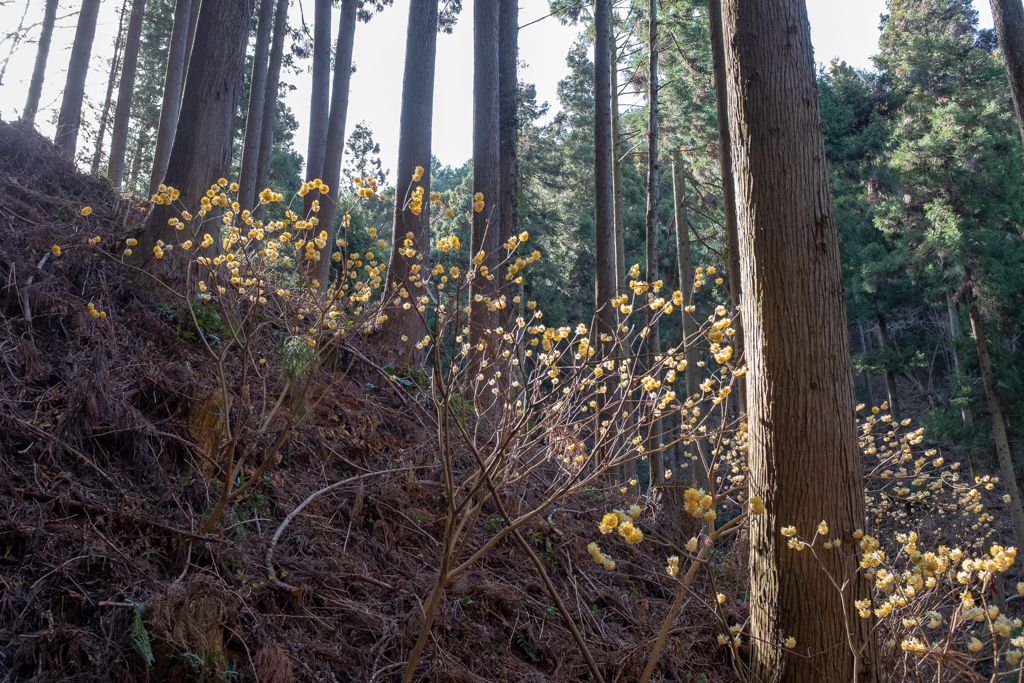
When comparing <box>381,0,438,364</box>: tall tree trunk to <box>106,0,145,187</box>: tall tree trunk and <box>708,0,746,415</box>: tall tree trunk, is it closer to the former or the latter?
<box>708,0,746,415</box>: tall tree trunk

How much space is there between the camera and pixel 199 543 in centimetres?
266

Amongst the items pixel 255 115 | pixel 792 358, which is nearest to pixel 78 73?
pixel 255 115

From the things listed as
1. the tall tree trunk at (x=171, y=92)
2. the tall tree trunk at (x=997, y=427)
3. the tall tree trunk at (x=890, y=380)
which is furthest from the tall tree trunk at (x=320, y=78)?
the tall tree trunk at (x=890, y=380)

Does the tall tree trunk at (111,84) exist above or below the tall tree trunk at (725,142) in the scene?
above

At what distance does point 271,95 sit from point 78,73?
3.00 m

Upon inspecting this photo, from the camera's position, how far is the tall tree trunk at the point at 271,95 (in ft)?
35.7

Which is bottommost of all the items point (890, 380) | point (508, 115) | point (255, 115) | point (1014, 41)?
point (890, 380)

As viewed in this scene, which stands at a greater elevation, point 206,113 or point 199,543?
point 206,113

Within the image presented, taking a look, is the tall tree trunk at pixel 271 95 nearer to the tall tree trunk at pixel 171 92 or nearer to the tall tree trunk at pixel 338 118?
the tall tree trunk at pixel 171 92

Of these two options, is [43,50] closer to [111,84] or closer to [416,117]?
[111,84]

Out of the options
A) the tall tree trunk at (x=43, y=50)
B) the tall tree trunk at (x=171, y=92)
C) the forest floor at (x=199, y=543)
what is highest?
the tall tree trunk at (x=43, y=50)

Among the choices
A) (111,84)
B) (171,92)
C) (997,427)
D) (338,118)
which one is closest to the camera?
(171,92)

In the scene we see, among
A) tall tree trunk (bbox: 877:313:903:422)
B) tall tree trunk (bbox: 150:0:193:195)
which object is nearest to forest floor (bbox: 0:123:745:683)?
tall tree trunk (bbox: 150:0:193:195)

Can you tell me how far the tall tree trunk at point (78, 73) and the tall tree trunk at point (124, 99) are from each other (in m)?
0.75
